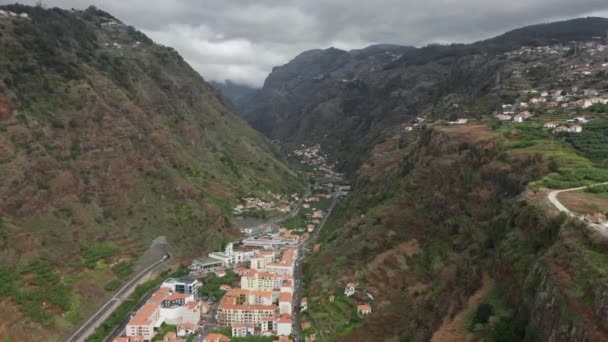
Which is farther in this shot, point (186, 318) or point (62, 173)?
point (62, 173)

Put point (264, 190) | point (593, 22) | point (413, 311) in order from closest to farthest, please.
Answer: point (413, 311), point (264, 190), point (593, 22)

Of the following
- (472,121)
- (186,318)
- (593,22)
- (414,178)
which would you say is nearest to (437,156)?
(414,178)

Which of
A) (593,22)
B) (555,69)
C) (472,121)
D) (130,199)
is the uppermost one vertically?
(593,22)

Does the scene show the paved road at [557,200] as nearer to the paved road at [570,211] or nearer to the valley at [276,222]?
the paved road at [570,211]

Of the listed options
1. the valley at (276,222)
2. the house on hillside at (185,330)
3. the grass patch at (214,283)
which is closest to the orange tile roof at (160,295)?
the valley at (276,222)

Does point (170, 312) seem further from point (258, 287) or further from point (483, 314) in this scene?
point (483, 314)

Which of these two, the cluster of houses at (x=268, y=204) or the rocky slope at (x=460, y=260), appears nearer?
the rocky slope at (x=460, y=260)

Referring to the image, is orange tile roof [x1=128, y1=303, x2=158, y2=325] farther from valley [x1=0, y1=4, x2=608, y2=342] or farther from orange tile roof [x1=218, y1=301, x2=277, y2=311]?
orange tile roof [x1=218, y1=301, x2=277, y2=311]

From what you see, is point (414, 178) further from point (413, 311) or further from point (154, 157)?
point (154, 157)
